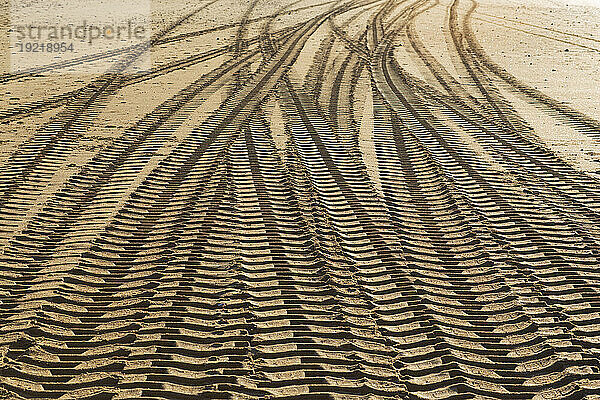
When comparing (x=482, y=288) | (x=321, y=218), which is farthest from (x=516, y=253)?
(x=321, y=218)

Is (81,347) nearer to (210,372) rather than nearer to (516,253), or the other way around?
(210,372)

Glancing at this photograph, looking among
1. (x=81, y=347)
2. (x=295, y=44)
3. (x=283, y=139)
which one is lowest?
(x=81, y=347)

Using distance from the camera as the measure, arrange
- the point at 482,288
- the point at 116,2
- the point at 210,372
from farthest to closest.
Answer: the point at 116,2
the point at 482,288
the point at 210,372

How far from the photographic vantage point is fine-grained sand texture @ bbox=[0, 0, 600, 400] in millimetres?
4547

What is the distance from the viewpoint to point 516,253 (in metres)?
6.27

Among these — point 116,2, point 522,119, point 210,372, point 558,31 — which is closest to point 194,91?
point 522,119

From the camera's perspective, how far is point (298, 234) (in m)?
6.52

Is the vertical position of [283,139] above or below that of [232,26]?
below

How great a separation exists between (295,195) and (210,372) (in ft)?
10.8

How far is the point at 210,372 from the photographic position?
14.6ft

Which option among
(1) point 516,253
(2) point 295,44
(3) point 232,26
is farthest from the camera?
(3) point 232,26

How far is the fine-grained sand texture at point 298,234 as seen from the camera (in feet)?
14.9

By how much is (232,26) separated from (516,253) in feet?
46.1

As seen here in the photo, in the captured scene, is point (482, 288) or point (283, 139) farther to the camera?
point (283, 139)
